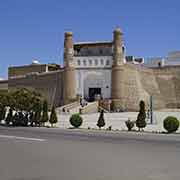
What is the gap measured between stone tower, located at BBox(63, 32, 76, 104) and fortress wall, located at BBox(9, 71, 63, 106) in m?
2.13

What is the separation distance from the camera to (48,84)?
192 ft

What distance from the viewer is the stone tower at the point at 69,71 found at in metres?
53.6

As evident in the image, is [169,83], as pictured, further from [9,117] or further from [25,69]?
[9,117]

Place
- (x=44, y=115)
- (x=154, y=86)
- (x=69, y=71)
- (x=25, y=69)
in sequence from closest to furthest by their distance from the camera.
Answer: (x=44, y=115)
(x=69, y=71)
(x=154, y=86)
(x=25, y=69)

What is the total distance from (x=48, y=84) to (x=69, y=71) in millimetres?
6101

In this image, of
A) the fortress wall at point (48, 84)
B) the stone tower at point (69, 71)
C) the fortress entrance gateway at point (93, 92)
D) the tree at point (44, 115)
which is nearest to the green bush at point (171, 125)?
the tree at point (44, 115)

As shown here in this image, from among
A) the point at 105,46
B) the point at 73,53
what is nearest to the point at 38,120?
the point at 73,53

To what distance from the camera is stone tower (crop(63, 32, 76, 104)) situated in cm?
5356

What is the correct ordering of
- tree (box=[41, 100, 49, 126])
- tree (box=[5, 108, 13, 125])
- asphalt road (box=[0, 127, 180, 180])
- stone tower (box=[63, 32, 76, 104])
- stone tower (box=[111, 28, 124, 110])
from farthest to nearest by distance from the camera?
stone tower (box=[63, 32, 76, 104]) → stone tower (box=[111, 28, 124, 110]) → tree (box=[5, 108, 13, 125]) → tree (box=[41, 100, 49, 126]) → asphalt road (box=[0, 127, 180, 180])

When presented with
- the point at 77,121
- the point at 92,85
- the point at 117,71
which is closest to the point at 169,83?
the point at 117,71

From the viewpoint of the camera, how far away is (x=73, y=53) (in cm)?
5556

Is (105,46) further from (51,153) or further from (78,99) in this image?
(51,153)

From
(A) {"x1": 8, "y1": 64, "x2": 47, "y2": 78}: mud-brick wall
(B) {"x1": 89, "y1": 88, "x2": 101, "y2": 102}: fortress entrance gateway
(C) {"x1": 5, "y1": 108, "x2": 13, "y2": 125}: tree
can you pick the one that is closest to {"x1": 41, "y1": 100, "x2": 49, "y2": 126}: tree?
(C) {"x1": 5, "y1": 108, "x2": 13, "y2": 125}: tree

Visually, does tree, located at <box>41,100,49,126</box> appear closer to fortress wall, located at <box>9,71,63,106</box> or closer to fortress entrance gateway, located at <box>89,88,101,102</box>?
fortress wall, located at <box>9,71,63,106</box>
